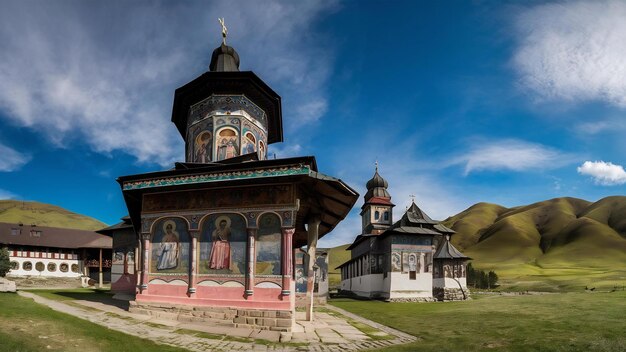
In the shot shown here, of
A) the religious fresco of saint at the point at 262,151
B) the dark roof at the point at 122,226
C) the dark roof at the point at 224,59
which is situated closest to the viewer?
the religious fresco of saint at the point at 262,151

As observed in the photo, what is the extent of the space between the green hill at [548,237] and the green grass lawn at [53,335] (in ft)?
308

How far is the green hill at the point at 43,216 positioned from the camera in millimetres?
118625

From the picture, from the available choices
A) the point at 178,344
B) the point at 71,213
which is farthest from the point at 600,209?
the point at 71,213

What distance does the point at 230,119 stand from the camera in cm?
1894

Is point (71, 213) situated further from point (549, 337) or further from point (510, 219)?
point (510, 219)

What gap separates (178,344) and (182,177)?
6.83 meters

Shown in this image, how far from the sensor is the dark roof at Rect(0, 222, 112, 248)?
175 feet

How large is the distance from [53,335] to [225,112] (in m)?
12.6

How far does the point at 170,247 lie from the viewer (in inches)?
597

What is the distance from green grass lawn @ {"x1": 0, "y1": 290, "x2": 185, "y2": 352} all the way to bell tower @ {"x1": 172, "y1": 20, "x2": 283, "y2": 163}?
9.84m

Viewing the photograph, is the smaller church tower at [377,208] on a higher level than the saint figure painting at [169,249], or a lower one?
higher

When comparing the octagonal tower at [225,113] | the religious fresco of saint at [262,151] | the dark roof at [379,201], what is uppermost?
the octagonal tower at [225,113]

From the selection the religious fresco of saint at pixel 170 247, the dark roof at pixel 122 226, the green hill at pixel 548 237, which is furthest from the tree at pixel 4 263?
the green hill at pixel 548 237

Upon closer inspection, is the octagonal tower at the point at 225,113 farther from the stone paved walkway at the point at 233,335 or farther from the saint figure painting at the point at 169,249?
the stone paved walkway at the point at 233,335
